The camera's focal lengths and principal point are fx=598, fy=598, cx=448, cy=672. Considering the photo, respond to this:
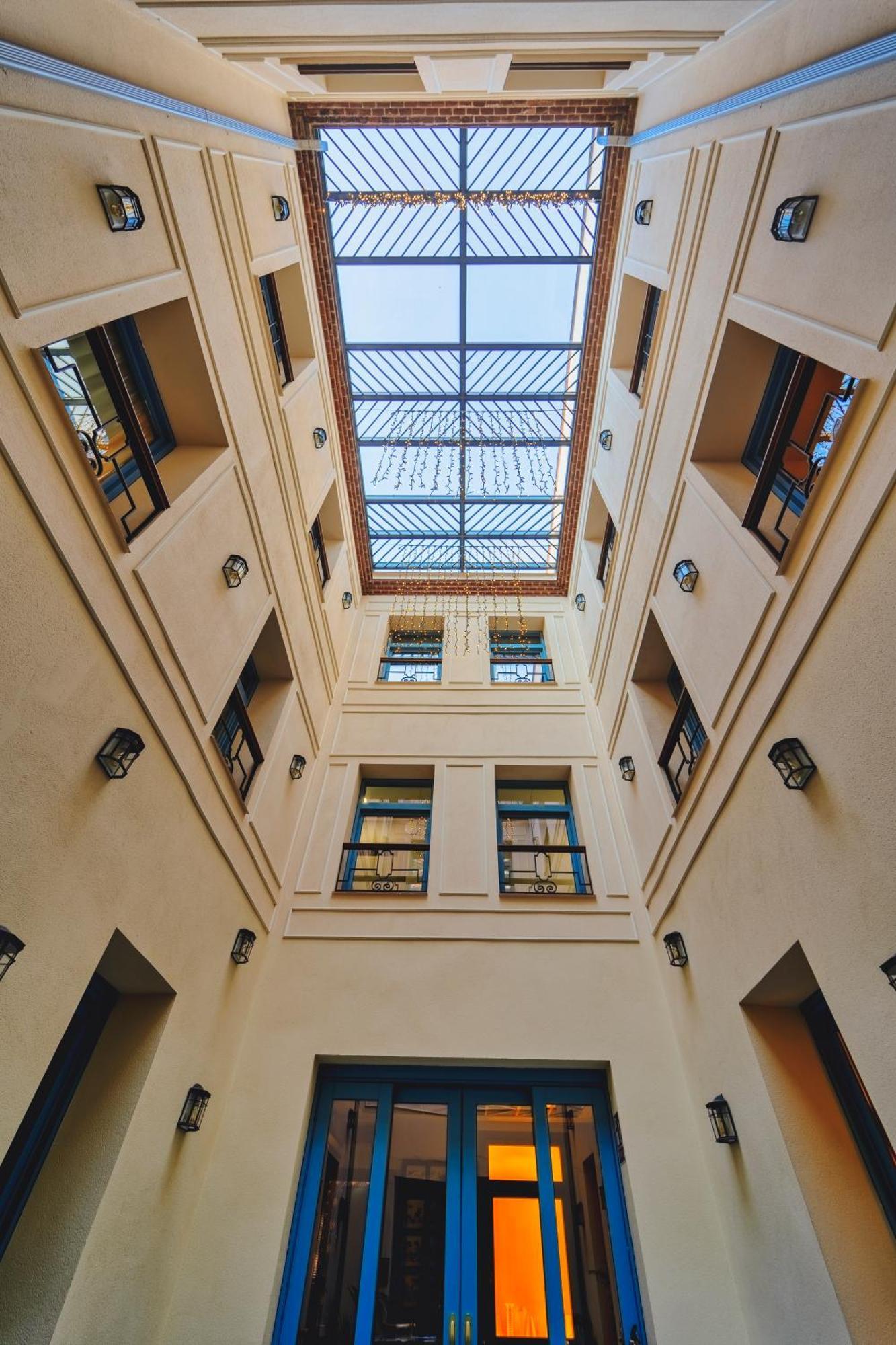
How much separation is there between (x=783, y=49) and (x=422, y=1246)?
6240mm

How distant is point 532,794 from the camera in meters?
5.71

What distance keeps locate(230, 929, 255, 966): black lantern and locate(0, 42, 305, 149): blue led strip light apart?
13.2 feet

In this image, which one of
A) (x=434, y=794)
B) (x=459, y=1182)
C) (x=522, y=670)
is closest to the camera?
(x=459, y=1182)

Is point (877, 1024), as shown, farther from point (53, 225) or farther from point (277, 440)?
point (277, 440)

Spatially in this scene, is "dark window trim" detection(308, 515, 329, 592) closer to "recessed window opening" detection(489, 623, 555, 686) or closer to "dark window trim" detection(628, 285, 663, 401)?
"recessed window opening" detection(489, 623, 555, 686)

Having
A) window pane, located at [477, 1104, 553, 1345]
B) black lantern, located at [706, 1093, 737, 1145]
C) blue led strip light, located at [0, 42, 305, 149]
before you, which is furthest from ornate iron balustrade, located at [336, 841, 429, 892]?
blue led strip light, located at [0, 42, 305, 149]

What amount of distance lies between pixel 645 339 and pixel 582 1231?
627cm

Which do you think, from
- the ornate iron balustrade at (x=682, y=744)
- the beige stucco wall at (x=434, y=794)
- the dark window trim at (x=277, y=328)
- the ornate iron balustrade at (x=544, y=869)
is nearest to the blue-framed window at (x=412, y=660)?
the beige stucco wall at (x=434, y=794)

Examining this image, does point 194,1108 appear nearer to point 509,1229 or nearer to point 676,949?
point 509,1229

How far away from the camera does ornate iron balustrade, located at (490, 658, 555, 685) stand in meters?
6.89

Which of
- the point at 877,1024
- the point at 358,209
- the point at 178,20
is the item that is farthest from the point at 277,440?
the point at 877,1024

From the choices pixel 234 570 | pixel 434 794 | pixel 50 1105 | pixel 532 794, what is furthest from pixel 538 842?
pixel 50 1105

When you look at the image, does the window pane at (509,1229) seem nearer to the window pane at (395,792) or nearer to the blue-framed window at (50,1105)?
the blue-framed window at (50,1105)

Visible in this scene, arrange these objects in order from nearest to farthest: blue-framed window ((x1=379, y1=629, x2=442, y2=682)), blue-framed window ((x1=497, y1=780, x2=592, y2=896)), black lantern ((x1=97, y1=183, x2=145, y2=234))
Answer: black lantern ((x1=97, y1=183, x2=145, y2=234)), blue-framed window ((x1=497, y1=780, x2=592, y2=896)), blue-framed window ((x1=379, y1=629, x2=442, y2=682))
